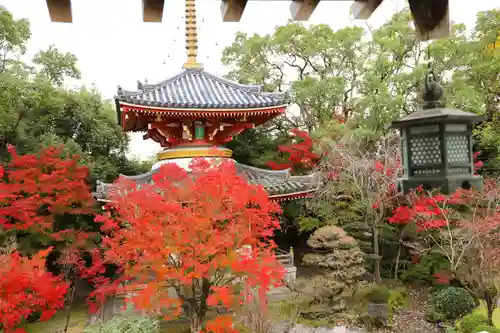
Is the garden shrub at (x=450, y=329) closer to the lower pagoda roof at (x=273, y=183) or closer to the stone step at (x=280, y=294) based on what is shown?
the stone step at (x=280, y=294)

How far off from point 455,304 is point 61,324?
36.9ft

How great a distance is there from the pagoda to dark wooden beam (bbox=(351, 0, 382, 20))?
10369mm

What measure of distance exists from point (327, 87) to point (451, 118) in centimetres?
1425

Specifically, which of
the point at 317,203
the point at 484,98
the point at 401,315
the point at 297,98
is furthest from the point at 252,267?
the point at 484,98

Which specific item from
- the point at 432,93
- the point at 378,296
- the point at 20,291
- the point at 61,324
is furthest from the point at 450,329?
the point at 61,324

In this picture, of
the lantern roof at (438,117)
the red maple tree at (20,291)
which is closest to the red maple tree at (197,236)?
the red maple tree at (20,291)

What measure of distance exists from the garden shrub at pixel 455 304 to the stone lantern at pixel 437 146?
31.9 feet

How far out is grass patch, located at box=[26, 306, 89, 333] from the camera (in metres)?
12.1

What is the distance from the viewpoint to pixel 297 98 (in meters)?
18.2

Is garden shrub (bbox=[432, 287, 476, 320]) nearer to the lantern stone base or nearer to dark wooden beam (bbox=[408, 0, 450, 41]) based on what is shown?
the lantern stone base

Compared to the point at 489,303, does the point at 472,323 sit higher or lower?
lower

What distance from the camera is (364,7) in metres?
1.81

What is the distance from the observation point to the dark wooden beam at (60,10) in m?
1.56

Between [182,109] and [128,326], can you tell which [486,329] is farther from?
[182,109]
